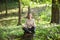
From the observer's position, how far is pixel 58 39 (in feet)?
24.1

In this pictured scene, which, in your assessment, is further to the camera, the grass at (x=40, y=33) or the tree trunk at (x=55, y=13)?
the tree trunk at (x=55, y=13)

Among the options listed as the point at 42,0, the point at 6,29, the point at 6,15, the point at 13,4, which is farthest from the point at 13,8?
the point at 6,29

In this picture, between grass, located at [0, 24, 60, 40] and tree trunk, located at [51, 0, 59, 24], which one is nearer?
grass, located at [0, 24, 60, 40]

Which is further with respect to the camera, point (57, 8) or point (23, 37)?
point (57, 8)

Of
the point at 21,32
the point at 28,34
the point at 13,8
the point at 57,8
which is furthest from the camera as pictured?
the point at 13,8

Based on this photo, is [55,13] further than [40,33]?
Yes

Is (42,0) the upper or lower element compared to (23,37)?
upper

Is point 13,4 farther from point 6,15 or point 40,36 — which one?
point 40,36

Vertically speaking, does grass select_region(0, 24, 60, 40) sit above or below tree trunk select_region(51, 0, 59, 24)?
below

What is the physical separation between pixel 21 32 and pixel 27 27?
0.73 meters

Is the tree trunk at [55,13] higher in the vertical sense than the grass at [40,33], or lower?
higher

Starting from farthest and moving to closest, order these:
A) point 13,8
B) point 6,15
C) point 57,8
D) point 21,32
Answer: point 13,8 → point 6,15 → point 57,8 → point 21,32

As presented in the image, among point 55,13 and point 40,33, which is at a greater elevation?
point 55,13

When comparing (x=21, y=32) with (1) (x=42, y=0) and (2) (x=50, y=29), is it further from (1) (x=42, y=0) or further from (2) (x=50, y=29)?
(1) (x=42, y=0)
